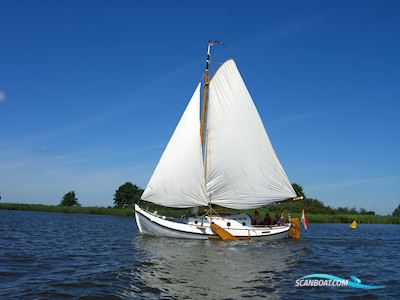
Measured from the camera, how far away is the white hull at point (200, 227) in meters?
32.3

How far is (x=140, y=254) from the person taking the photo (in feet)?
78.6

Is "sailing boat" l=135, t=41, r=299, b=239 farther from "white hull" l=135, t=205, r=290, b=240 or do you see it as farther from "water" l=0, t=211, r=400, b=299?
"water" l=0, t=211, r=400, b=299

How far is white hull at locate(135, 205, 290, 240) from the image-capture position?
32.3 meters

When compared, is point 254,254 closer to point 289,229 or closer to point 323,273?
point 323,273

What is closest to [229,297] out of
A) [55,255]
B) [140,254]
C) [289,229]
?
[140,254]

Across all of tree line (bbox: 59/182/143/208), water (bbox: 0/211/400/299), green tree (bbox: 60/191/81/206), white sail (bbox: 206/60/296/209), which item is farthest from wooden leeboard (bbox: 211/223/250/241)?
green tree (bbox: 60/191/81/206)

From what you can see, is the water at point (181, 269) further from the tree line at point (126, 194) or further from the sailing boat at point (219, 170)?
the tree line at point (126, 194)

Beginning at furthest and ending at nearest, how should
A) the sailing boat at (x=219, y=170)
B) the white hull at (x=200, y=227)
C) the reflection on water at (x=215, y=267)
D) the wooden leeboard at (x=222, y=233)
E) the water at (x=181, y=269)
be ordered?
the sailing boat at (x=219, y=170) → the white hull at (x=200, y=227) → the wooden leeboard at (x=222, y=233) → the reflection on water at (x=215, y=267) → the water at (x=181, y=269)

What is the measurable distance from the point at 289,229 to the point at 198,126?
1188cm

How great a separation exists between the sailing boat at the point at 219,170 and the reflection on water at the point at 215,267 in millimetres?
2108

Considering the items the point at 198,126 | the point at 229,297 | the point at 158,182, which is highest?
the point at 198,126

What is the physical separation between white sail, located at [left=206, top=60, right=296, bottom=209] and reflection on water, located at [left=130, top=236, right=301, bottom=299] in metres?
4.88

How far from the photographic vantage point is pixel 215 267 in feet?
65.3

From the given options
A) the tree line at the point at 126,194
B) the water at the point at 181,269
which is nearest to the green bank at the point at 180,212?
the tree line at the point at 126,194
